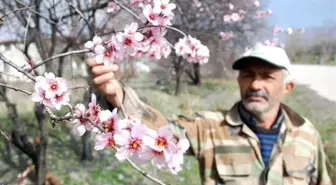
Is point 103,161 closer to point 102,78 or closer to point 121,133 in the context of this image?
point 102,78

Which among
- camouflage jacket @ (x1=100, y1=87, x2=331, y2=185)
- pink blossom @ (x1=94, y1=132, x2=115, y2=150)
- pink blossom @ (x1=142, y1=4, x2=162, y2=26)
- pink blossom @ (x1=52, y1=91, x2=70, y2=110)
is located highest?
pink blossom @ (x1=142, y1=4, x2=162, y2=26)

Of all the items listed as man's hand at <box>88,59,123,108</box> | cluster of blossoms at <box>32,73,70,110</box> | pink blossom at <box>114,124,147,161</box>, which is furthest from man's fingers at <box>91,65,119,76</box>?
pink blossom at <box>114,124,147,161</box>

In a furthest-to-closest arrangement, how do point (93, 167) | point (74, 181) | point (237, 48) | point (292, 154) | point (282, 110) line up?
point (237, 48) < point (93, 167) < point (74, 181) < point (282, 110) < point (292, 154)

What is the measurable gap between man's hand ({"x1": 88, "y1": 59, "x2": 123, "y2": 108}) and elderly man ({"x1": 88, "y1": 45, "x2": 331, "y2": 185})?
417 millimetres

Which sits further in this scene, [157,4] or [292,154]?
[292,154]

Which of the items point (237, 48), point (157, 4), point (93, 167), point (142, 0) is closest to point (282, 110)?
point (142, 0)

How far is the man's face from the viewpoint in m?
1.92

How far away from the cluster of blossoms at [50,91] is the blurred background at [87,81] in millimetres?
78

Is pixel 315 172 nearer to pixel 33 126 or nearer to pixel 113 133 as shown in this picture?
pixel 113 133

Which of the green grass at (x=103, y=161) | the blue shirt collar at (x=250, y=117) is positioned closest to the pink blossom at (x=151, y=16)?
the blue shirt collar at (x=250, y=117)

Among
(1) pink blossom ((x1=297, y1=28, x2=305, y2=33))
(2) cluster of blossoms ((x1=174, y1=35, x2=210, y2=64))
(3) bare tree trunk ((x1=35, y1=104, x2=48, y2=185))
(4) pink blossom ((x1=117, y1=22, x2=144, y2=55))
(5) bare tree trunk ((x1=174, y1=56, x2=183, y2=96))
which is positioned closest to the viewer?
(4) pink blossom ((x1=117, y1=22, x2=144, y2=55))

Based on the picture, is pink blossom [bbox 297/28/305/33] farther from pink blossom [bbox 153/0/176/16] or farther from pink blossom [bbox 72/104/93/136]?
pink blossom [bbox 72/104/93/136]

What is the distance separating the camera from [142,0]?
164 cm

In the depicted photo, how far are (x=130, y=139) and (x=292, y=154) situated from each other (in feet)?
4.54
